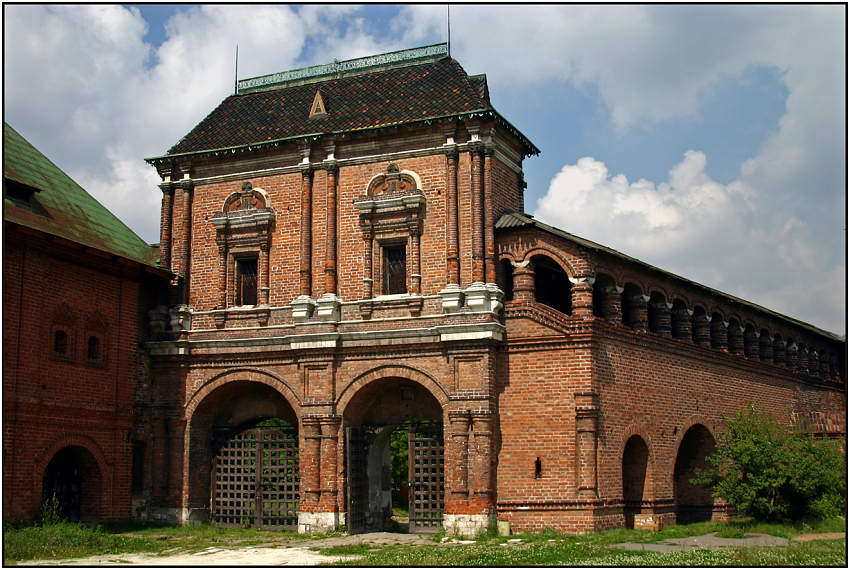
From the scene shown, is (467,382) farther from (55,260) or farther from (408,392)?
(55,260)

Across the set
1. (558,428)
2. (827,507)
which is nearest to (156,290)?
(558,428)

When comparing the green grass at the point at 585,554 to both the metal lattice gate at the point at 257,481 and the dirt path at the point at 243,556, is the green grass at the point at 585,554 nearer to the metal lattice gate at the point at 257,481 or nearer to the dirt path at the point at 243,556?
the dirt path at the point at 243,556

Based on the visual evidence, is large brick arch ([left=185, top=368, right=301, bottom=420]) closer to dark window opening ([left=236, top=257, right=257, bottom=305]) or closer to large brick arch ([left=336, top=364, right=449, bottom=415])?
large brick arch ([left=336, top=364, right=449, bottom=415])

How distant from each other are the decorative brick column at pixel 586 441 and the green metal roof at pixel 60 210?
427 inches

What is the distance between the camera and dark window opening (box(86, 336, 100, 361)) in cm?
2167

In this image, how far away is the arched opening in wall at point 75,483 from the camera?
2138 centimetres

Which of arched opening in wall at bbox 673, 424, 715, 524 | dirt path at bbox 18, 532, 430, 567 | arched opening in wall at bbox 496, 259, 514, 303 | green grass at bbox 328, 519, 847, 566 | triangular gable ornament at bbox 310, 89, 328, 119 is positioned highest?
triangular gable ornament at bbox 310, 89, 328, 119

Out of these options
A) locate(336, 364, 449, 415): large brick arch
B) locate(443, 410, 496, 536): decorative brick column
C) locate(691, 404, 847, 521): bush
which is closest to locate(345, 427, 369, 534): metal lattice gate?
locate(336, 364, 449, 415): large brick arch

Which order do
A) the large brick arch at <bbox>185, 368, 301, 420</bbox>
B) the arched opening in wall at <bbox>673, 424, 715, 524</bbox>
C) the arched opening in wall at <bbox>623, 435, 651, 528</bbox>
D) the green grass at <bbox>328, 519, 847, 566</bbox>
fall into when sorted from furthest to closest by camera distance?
1. the arched opening in wall at <bbox>673, 424, 715, 524</bbox>
2. the large brick arch at <bbox>185, 368, 301, 420</bbox>
3. the arched opening in wall at <bbox>623, 435, 651, 528</bbox>
4. the green grass at <bbox>328, 519, 847, 566</bbox>

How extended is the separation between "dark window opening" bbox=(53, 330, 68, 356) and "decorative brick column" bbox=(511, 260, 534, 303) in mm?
9909

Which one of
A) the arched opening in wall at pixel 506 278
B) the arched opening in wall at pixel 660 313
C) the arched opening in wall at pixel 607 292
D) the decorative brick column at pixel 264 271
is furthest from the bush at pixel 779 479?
the decorative brick column at pixel 264 271

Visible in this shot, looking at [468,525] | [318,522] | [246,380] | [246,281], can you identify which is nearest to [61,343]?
[246,380]

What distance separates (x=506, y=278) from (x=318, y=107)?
648 centimetres

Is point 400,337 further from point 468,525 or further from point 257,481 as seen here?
point 257,481
